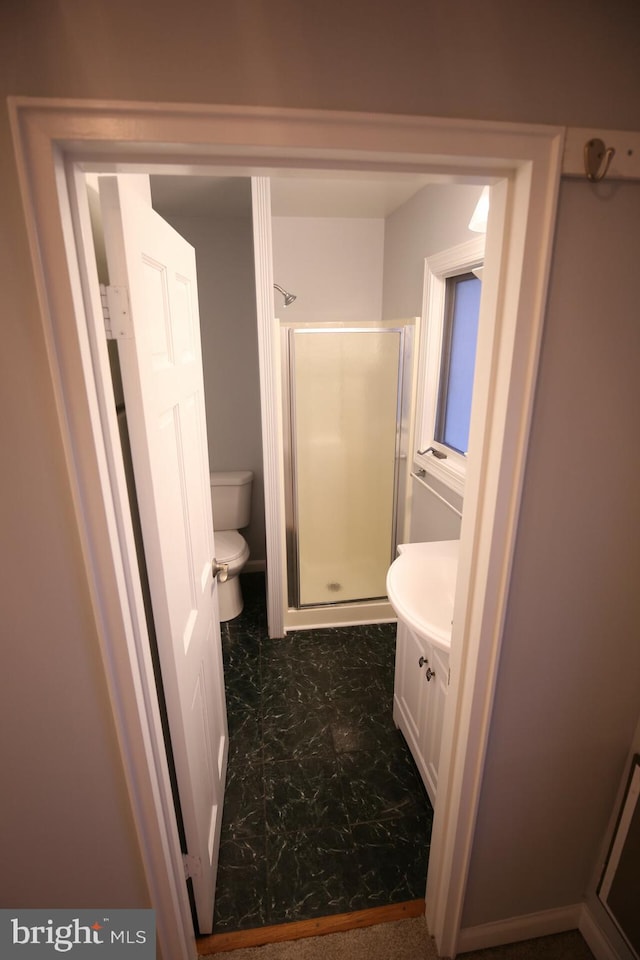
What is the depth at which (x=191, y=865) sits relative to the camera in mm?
1284

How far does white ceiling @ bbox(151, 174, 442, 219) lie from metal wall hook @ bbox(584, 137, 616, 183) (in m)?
1.40

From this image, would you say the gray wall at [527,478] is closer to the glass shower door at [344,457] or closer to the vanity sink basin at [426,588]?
the vanity sink basin at [426,588]

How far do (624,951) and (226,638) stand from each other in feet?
6.64

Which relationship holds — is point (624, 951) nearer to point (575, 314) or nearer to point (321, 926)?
point (321, 926)

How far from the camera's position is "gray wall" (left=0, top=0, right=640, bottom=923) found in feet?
2.24

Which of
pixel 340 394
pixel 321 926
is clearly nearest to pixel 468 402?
A: pixel 340 394

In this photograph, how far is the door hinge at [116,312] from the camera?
85 centimetres

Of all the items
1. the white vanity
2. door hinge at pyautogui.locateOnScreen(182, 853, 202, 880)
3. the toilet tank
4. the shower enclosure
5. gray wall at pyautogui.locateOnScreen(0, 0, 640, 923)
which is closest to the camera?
gray wall at pyautogui.locateOnScreen(0, 0, 640, 923)

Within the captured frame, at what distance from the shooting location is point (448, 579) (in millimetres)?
1714

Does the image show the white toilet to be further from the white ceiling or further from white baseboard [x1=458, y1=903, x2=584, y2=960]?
white baseboard [x1=458, y1=903, x2=584, y2=960]

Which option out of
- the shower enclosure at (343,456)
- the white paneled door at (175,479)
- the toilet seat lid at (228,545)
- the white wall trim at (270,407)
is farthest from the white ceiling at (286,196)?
the toilet seat lid at (228,545)

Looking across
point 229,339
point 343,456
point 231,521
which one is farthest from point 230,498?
point 229,339

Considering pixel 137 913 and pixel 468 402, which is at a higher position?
pixel 468 402
